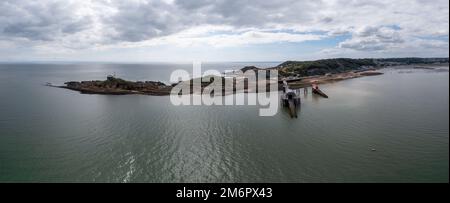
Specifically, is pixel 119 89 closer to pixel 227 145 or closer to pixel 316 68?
pixel 227 145

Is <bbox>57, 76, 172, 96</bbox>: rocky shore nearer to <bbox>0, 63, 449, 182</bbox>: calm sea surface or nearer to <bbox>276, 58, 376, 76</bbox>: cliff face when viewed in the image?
<bbox>0, 63, 449, 182</bbox>: calm sea surface

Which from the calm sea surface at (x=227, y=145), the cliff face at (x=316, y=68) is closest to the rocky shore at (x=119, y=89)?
the calm sea surface at (x=227, y=145)

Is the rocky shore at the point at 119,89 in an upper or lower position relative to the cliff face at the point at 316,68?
lower

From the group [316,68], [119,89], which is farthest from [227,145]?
[316,68]

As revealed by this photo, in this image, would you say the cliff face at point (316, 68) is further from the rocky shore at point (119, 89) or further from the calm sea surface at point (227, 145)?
the calm sea surface at point (227, 145)

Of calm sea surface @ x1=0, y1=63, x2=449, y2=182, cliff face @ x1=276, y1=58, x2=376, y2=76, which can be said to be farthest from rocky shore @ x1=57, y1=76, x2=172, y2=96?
cliff face @ x1=276, y1=58, x2=376, y2=76

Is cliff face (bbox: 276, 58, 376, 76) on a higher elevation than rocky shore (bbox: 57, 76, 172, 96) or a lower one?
higher

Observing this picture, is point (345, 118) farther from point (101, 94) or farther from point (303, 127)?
point (101, 94)
